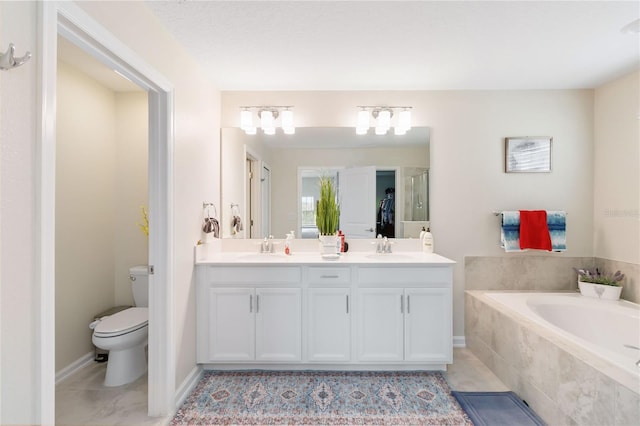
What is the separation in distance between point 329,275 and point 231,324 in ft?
2.66

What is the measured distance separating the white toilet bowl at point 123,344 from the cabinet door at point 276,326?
Result: 2.70 feet

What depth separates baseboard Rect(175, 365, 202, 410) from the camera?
208 centimetres

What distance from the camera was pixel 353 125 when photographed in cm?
296

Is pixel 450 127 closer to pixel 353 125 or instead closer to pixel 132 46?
pixel 353 125

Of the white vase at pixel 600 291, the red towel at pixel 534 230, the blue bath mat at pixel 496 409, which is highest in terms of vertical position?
the red towel at pixel 534 230

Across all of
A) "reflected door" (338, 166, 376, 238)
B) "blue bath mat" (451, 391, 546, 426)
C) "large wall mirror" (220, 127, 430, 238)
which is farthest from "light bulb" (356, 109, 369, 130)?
"blue bath mat" (451, 391, 546, 426)

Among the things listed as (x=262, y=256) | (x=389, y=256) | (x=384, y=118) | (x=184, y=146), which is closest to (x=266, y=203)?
(x=262, y=256)

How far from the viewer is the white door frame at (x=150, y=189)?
108 cm

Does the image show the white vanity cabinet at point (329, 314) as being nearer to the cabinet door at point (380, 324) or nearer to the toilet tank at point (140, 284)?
the cabinet door at point (380, 324)

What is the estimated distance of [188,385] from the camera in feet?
7.32

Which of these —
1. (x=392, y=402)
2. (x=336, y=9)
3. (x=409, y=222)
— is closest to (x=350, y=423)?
(x=392, y=402)

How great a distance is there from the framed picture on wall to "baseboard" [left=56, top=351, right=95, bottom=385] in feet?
12.6

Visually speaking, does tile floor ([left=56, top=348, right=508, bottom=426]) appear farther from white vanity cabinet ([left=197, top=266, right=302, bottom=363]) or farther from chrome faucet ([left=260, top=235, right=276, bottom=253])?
chrome faucet ([left=260, top=235, right=276, bottom=253])

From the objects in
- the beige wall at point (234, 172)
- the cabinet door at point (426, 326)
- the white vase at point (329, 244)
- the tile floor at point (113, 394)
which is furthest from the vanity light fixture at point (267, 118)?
the tile floor at point (113, 394)
